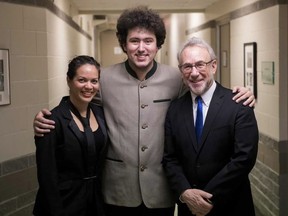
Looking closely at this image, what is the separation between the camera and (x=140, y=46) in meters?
1.94

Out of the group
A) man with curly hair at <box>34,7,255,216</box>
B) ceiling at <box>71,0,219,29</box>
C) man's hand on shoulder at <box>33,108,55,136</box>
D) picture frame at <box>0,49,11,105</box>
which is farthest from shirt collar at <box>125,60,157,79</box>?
ceiling at <box>71,0,219,29</box>

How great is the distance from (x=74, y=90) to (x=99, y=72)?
6.5 inches

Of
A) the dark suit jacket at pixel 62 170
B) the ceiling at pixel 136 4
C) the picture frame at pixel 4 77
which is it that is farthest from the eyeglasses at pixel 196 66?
the ceiling at pixel 136 4

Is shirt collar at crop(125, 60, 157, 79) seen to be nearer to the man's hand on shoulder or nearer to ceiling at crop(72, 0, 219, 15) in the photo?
the man's hand on shoulder

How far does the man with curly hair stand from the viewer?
1997 millimetres

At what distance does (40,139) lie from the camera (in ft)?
6.06

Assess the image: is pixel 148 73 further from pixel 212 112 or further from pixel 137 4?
pixel 137 4

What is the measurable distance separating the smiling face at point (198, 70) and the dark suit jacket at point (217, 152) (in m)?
0.10

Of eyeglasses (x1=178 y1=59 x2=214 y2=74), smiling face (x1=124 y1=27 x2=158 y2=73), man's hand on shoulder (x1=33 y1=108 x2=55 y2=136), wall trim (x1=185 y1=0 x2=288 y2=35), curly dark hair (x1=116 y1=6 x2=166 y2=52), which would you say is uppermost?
wall trim (x1=185 y1=0 x2=288 y2=35)

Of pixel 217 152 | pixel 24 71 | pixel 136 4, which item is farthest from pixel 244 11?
pixel 217 152

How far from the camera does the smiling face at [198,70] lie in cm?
187

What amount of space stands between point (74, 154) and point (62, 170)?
11 cm

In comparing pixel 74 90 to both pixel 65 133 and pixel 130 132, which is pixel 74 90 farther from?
pixel 130 132

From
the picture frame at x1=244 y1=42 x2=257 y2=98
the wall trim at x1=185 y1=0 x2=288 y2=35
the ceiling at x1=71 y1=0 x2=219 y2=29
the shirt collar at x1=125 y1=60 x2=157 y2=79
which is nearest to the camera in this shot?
the shirt collar at x1=125 y1=60 x2=157 y2=79
